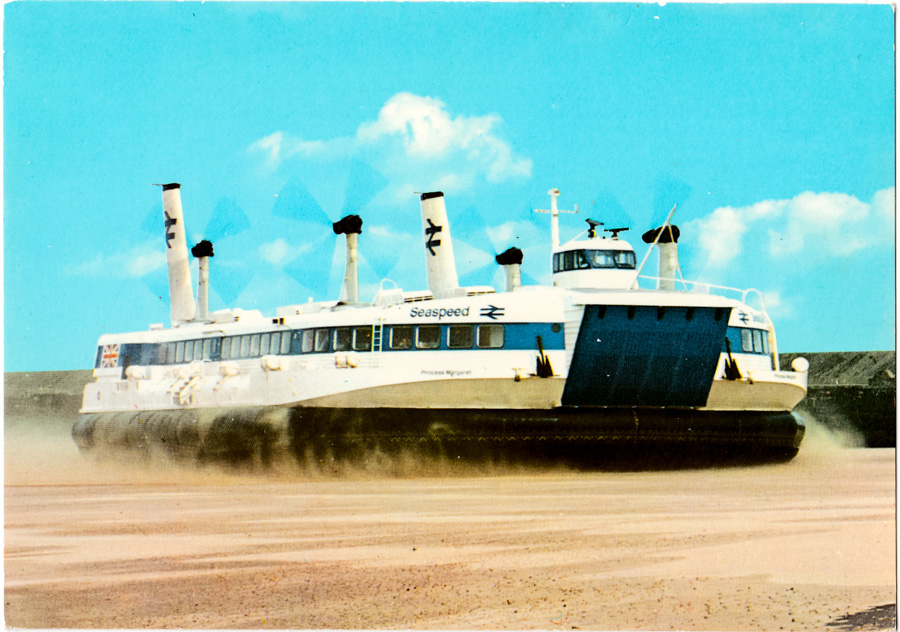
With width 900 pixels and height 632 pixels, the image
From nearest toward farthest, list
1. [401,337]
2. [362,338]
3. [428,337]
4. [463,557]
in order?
1. [463,557]
2. [428,337]
3. [401,337]
4. [362,338]

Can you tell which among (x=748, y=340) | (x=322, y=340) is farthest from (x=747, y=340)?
(x=322, y=340)

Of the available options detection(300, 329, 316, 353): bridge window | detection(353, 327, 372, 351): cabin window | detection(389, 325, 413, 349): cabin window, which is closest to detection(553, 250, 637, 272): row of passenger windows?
detection(389, 325, 413, 349): cabin window

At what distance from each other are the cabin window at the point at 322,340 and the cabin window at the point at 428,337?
1683mm

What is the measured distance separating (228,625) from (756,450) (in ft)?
31.4

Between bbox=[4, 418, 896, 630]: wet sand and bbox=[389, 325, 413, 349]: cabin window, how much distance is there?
9.78ft

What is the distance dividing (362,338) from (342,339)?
410 millimetres

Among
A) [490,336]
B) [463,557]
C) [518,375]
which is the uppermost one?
[490,336]

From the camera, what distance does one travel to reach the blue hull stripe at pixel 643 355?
13.0 metres

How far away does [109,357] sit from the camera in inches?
773

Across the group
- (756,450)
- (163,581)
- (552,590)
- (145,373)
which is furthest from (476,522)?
(145,373)

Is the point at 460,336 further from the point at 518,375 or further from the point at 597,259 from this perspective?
the point at 597,259

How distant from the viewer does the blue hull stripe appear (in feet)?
42.6

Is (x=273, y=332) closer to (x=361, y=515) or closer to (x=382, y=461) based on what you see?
(x=382, y=461)

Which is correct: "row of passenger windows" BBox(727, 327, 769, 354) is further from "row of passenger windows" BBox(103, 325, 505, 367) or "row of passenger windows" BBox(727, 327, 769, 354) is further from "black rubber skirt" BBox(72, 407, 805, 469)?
"row of passenger windows" BBox(103, 325, 505, 367)
